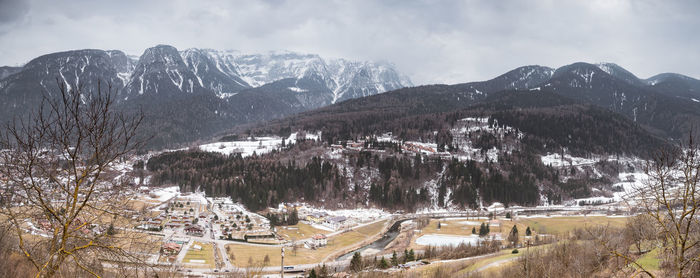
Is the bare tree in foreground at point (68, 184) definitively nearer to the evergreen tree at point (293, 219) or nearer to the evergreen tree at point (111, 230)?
the evergreen tree at point (111, 230)

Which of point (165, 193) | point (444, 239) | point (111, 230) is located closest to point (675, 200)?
point (111, 230)

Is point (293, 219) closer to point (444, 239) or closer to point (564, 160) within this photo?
point (444, 239)

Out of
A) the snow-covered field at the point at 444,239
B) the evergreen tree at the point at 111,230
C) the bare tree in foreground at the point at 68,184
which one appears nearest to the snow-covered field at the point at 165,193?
the snow-covered field at the point at 444,239

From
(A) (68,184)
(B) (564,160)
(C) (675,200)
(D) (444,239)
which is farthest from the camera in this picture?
(B) (564,160)

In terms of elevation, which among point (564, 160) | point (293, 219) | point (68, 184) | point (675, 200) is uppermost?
point (68, 184)

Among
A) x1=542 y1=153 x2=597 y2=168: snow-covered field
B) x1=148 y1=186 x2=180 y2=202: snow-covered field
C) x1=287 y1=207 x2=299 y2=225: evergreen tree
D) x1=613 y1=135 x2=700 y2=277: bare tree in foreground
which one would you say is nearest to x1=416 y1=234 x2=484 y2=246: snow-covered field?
x1=287 y1=207 x2=299 y2=225: evergreen tree

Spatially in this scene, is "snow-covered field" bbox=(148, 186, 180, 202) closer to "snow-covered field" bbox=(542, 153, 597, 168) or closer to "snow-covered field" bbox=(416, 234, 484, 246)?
"snow-covered field" bbox=(416, 234, 484, 246)

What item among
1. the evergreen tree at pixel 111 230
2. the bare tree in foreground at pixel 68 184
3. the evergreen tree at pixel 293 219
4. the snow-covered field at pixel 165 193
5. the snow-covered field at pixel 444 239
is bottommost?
the snow-covered field at pixel 444 239

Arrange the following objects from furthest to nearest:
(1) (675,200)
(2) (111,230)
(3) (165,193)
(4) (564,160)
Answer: (4) (564,160)
(3) (165,193)
(1) (675,200)
(2) (111,230)
